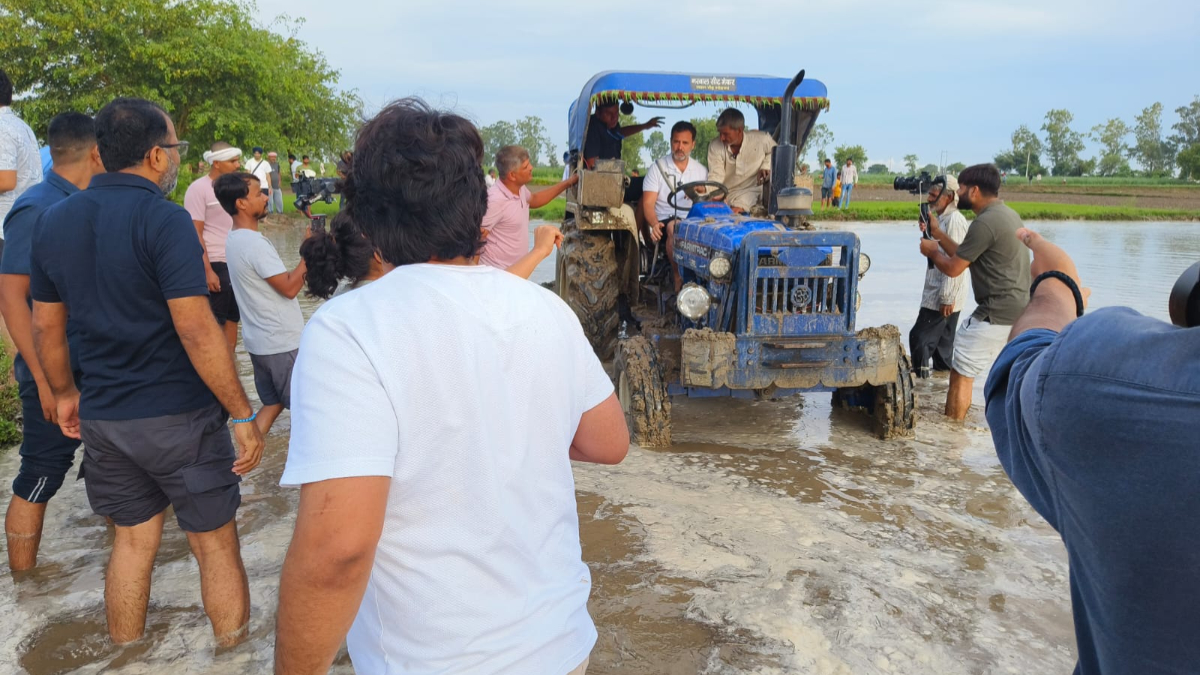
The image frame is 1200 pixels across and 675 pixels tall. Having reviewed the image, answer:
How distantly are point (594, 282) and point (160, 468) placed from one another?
455 centimetres

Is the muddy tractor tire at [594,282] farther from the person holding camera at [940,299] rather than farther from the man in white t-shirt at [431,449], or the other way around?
the man in white t-shirt at [431,449]

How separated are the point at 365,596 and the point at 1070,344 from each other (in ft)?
4.08

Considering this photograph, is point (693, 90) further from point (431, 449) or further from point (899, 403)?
point (431, 449)

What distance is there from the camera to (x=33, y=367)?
3.38 meters

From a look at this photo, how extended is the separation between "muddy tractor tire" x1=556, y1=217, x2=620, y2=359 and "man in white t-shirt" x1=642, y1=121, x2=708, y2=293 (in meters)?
0.43

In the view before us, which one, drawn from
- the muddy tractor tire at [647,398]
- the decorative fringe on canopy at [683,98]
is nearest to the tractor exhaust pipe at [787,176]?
the decorative fringe on canopy at [683,98]

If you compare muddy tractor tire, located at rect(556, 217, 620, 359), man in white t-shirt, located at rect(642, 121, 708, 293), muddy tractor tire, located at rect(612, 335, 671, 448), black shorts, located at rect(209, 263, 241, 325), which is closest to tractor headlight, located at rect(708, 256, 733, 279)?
muddy tractor tire, located at rect(612, 335, 671, 448)

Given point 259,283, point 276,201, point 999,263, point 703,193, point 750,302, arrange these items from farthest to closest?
1. point 276,201
2. point 703,193
3. point 999,263
4. point 750,302
5. point 259,283

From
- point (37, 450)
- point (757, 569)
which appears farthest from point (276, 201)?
point (757, 569)

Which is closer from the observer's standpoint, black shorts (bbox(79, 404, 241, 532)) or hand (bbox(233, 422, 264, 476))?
black shorts (bbox(79, 404, 241, 532))

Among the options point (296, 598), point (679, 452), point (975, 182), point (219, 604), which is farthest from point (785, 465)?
point (296, 598)

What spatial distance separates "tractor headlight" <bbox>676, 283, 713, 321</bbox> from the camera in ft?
18.0

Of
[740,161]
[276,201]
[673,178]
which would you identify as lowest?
[276,201]

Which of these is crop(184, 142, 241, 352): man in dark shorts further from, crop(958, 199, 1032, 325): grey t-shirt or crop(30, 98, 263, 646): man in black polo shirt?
crop(958, 199, 1032, 325): grey t-shirt
